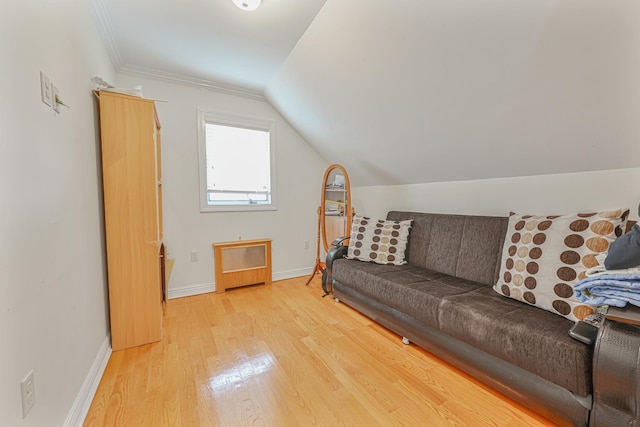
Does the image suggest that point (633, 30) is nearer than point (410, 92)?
Yes

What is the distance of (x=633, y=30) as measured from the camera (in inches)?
42.3

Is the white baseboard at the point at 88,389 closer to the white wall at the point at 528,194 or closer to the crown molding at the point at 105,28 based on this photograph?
the crown molding at the point at 105,28

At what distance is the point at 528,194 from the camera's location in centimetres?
200

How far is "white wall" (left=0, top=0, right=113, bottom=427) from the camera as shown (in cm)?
83

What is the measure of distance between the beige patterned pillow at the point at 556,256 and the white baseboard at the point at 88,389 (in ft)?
7.89

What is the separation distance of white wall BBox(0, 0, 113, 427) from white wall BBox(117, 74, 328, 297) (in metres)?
1.13

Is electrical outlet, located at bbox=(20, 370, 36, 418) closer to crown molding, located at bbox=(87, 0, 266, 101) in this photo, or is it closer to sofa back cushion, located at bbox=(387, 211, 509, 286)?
crown molding, located at bbox=(87, 0, 266, 101)

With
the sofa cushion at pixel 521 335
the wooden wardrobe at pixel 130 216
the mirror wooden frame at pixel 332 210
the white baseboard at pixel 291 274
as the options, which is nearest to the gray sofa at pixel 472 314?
the sofa cushion at pixel 521 335

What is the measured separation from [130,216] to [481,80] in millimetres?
2484

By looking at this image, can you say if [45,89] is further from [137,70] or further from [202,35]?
[137,70]

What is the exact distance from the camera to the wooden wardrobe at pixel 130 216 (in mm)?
1763

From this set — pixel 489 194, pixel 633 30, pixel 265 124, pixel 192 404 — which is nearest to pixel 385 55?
pixel 633 30

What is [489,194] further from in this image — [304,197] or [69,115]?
[69,115]

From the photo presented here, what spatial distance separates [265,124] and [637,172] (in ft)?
10.6
